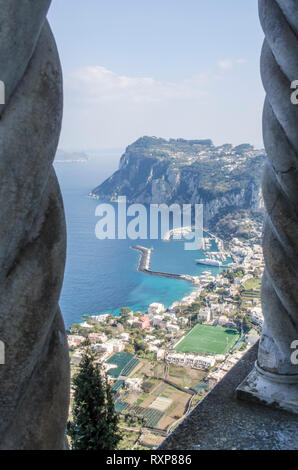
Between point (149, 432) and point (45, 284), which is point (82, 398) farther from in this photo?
point (149, 432)

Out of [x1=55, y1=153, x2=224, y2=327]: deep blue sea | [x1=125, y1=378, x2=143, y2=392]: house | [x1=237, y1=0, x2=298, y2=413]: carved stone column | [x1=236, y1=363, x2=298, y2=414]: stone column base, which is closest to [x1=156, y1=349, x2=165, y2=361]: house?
[x1=125, y1=378, x2=143, y2=392]: house

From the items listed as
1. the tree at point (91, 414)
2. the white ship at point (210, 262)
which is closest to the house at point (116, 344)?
the tree at point (91, 414)

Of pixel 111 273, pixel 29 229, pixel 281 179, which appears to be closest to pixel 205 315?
pixel 111 273

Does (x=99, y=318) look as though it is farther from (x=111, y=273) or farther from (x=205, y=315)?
(x=111, y=273)

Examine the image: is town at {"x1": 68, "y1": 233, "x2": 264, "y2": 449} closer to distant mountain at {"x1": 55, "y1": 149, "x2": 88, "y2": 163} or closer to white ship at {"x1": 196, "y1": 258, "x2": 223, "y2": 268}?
white ship at {"x1": 196, "y1": 258, "x2": 223, "y2": 268}

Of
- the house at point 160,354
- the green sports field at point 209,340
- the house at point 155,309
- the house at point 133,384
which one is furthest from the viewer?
the house at point 155,309

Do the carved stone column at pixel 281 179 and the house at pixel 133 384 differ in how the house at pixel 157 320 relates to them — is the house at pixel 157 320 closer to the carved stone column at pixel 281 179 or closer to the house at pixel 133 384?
the house at pixel 133 384

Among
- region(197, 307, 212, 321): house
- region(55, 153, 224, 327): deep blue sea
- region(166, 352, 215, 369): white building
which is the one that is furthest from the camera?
region(55, 153, 224, 327): deep blue sea
